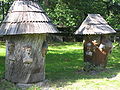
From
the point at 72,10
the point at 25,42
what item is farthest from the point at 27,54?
the point at 72,10

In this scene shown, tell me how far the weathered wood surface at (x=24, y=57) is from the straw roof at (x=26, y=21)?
15.4 inches

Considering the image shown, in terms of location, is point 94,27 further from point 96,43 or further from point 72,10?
point 72,10

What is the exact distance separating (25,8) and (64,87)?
2769 mm

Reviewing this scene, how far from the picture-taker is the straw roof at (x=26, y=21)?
743 cm

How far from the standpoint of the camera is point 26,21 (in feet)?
24.8

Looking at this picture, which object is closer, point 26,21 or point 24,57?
point 26,21

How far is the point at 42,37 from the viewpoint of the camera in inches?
318

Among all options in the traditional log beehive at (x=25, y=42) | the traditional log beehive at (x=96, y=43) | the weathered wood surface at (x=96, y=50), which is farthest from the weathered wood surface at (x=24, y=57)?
the weathered wood surface at (x=96, y=50)

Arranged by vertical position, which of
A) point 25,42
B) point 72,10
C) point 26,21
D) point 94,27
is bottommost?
point 72,10

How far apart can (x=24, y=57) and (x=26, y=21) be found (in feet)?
3.64

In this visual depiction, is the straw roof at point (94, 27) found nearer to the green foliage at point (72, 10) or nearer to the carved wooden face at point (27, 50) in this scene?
the carved wooden face at point (27, 50)

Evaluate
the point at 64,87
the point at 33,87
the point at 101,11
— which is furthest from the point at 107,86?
the point at 101,11

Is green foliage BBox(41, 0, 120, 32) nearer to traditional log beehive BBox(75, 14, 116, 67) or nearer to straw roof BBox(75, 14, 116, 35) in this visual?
straw roof BBox(75, 14, 116, 35)

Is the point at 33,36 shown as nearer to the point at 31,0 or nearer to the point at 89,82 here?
the point at 31,0
